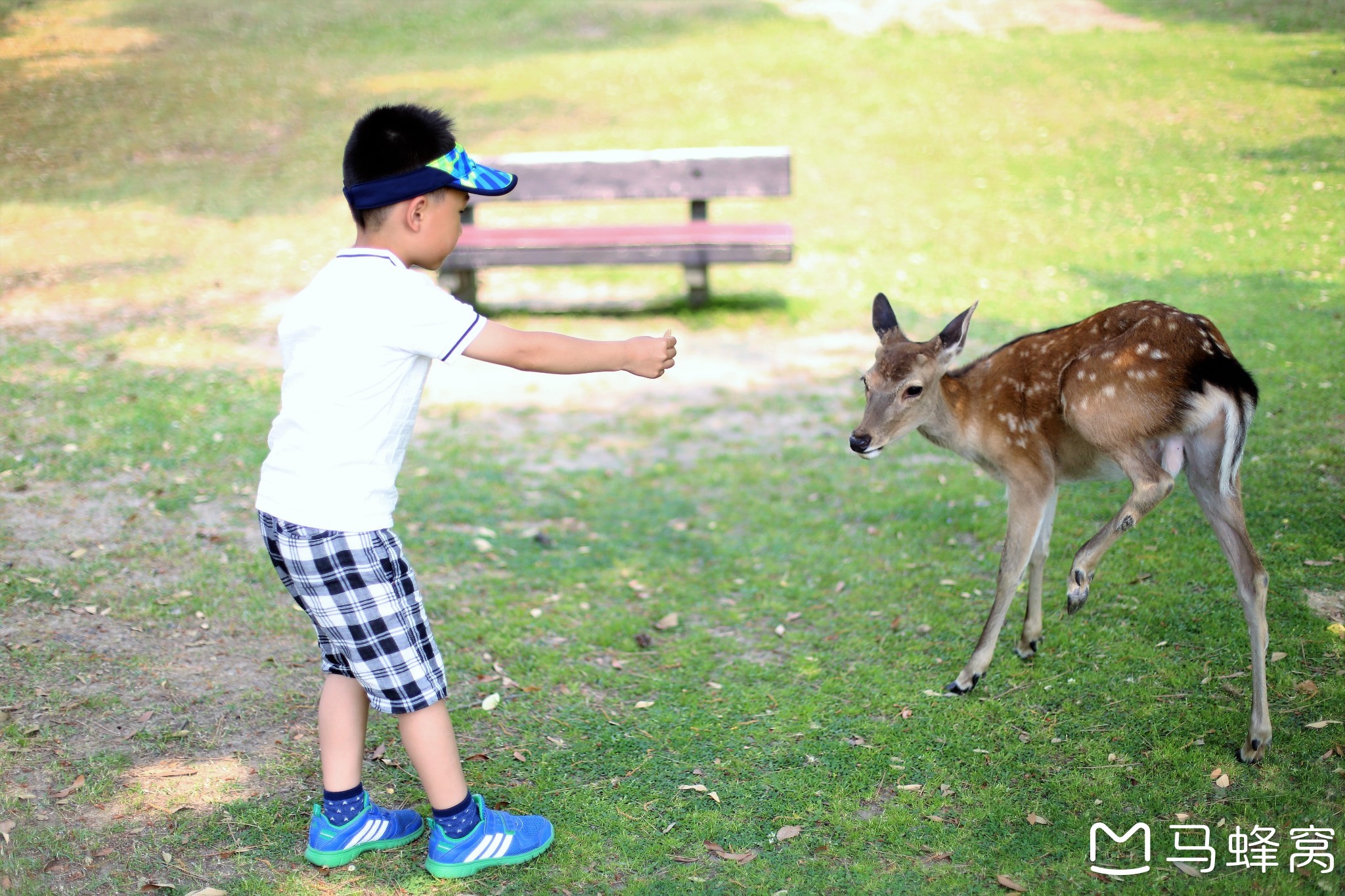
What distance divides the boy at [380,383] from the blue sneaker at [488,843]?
0.20 meters

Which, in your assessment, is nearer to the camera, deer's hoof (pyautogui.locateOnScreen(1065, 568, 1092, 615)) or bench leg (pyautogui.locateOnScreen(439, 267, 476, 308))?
deer's hoof (pyautogui.locateOnScreen(1065, 568, 1092, 615))

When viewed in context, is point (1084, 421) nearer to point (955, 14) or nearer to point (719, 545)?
point (719, 545)

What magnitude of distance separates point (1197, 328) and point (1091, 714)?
147 centimetres

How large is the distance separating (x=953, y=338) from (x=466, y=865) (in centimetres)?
267

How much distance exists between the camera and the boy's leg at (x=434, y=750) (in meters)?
3.22

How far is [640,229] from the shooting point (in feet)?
33.2

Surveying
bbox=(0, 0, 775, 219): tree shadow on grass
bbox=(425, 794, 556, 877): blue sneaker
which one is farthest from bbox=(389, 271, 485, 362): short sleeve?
bbox=(0, 0, 775, 219): tree shadow on grass

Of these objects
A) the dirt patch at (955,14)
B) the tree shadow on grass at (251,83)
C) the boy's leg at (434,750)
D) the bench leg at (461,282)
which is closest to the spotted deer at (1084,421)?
the boy's leg at (434,750)

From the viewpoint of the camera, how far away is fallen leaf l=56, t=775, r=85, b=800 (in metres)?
3.69

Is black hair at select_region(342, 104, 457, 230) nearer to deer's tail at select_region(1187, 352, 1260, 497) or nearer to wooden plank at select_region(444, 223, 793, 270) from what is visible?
deer's tail at select_region(1187, 352, 1260, 497)

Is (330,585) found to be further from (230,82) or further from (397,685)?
(230,82)

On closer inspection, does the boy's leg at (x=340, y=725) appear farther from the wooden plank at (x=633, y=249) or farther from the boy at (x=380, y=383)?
the wooden plank at (x=633, y=249)

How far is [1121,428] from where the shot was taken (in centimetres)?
402

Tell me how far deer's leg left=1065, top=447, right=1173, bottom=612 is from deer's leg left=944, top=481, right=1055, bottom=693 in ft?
1.46
